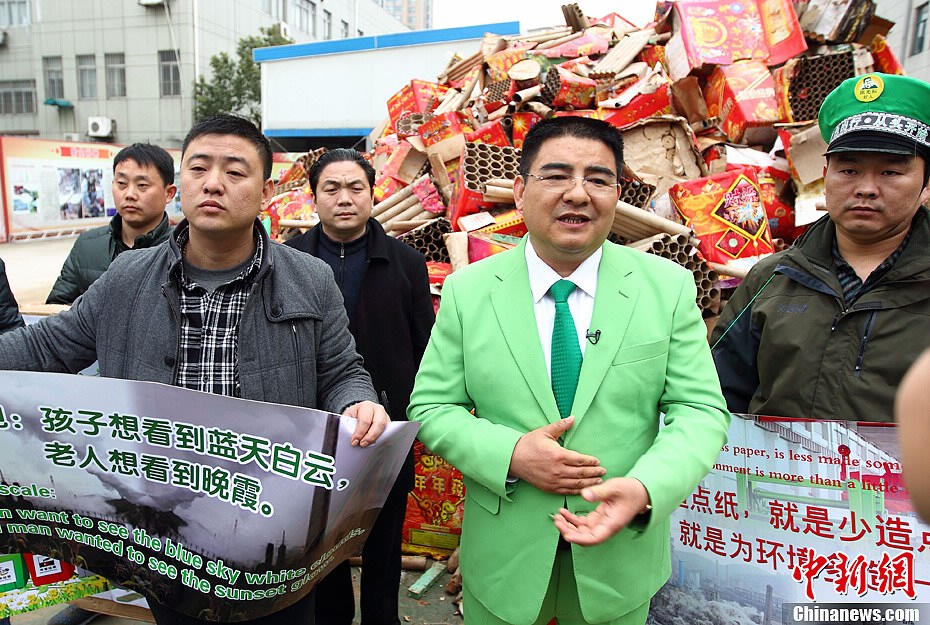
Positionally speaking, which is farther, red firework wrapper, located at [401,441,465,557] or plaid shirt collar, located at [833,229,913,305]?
red firework wrapper, located at [401,441,465,557]

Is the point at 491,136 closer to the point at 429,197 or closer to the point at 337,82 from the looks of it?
the point at 429,197

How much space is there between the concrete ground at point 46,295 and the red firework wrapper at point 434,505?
0.18 metres

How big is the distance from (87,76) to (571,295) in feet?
124

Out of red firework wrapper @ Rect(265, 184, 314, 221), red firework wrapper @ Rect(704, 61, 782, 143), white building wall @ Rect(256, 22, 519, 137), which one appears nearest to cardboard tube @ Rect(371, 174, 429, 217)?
red firework wrapper @ Rect(265, 184, 314, 221)

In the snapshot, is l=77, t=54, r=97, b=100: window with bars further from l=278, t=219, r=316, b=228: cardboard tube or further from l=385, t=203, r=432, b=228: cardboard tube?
l=385, t=203, r=432, b=228: cardboard tube

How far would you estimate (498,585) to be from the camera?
5.44 ft

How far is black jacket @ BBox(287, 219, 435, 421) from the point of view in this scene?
285 centimetres

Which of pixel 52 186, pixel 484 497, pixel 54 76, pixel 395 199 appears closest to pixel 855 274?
Answer: pixel 484 497

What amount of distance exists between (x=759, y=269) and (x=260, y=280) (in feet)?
5.63

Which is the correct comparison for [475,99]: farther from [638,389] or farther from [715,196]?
[638,389]

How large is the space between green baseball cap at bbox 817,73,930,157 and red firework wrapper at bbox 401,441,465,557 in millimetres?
2515

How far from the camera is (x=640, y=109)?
5.50 m

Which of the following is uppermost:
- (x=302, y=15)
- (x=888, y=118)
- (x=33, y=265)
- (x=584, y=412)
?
(x=302, y=15)

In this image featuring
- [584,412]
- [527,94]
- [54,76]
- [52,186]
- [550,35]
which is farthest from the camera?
[54,76]
